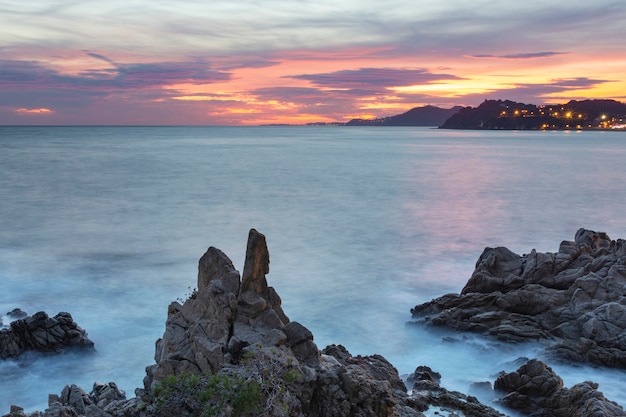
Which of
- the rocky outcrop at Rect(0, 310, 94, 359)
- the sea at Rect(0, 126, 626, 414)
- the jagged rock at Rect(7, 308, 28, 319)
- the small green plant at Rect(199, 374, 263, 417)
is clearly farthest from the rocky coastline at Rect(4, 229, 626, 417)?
the jagged rock at Rect(7, 308, 28, 319)

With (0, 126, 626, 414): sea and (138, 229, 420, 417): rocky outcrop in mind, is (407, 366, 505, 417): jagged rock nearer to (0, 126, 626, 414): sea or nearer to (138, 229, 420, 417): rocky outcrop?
(138, 229, 420, 417): rocky outcrop

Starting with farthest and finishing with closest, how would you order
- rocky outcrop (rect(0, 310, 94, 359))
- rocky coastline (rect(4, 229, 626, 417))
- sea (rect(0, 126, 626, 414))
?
sea (rect(0, 126, 626, 414))
rocky outcrop (rect(0, 310, 94, 359))
rocky coastline (rect(4, 229, 626, 417))

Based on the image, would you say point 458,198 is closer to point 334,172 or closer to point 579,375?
point 334,172

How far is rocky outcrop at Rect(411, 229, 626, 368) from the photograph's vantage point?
20484 mm

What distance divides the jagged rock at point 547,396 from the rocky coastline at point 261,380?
3 centimetres

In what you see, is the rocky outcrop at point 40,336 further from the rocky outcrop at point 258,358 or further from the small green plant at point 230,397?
the small green plant at point 230,397

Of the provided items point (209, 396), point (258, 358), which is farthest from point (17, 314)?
point (209, 396)

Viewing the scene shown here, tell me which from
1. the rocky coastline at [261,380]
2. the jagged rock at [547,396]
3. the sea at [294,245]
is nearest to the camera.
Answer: the rocky coastline at [261,380]

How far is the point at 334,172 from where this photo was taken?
9175 cm

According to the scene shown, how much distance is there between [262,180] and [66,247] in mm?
42265

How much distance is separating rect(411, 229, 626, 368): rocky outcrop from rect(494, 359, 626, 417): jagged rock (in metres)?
3.76

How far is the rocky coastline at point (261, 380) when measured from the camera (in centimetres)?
1171

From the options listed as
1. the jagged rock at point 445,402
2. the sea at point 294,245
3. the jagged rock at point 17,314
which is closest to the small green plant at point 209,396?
the jagged rock at point 445,402

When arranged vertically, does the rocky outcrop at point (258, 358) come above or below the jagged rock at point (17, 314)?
above
